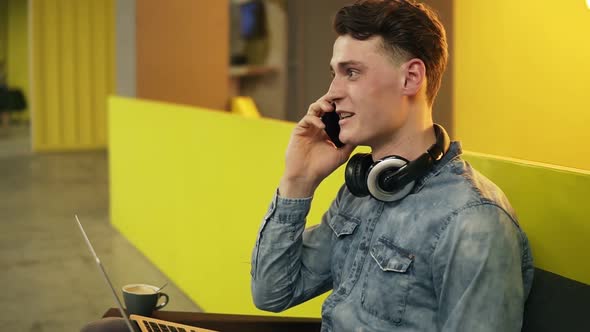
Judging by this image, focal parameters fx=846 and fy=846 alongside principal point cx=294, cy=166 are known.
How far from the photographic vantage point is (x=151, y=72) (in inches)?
265

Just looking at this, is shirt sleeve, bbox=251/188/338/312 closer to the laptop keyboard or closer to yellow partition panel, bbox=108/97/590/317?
the laptop keyboard

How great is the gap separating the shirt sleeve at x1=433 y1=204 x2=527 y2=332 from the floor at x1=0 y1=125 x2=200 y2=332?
2.86 metres

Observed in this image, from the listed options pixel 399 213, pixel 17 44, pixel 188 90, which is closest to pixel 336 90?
pixel 399 213

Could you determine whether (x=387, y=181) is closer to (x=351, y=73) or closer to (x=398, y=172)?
(x=398, y=172)

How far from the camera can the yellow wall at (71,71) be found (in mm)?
12250

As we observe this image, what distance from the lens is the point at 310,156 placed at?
1.89m

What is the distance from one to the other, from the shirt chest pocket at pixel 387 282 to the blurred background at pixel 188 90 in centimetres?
43

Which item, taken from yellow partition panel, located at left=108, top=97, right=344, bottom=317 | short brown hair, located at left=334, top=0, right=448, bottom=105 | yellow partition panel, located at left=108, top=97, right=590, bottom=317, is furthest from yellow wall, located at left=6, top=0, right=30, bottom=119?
short brown hair, located at left=334, top=0, right=448, bottom=105

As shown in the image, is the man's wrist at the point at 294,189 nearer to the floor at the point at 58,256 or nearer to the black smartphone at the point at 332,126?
the black smartphone at the point at 332,126

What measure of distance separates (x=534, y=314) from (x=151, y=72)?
5377 mm

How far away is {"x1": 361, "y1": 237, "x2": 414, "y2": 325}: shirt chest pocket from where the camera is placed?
61.8 inches

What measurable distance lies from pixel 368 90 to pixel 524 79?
3417 millimetres

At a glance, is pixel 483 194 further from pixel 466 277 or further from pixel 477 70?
pixel 477 70

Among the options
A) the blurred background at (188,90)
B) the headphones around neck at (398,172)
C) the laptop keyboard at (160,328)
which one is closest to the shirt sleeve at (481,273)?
the headphones around neck at (398,172)
